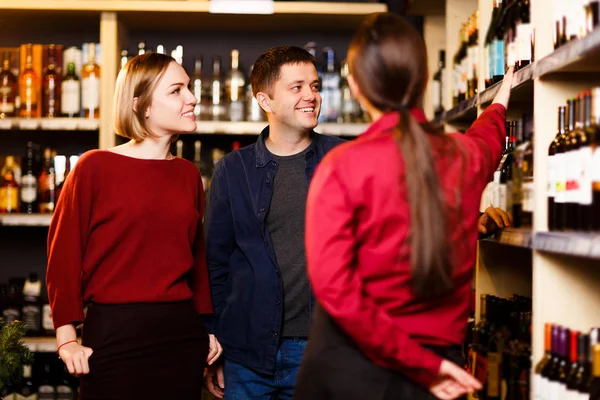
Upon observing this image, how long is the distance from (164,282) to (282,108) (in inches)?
25.8

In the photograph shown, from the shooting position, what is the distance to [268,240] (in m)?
2.31

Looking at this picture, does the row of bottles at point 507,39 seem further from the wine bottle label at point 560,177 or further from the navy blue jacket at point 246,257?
the navy blue jacket at point 246,257

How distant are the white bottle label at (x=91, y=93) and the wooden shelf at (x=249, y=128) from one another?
473 millimetres

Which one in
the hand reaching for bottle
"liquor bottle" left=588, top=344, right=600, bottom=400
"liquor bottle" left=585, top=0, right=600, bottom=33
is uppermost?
"liquor bottle" left=585, top=0, right=600, bottom=33

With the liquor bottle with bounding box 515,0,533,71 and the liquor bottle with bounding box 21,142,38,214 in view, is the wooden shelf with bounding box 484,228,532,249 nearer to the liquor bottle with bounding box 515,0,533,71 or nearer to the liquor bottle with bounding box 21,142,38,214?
the liquor bottle with bounding box 515,0,533,71

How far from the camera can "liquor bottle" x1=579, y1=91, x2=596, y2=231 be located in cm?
158

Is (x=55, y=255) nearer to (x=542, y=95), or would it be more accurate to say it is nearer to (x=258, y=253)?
(x=258, y=253)

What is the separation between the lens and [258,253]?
2316 millimetres

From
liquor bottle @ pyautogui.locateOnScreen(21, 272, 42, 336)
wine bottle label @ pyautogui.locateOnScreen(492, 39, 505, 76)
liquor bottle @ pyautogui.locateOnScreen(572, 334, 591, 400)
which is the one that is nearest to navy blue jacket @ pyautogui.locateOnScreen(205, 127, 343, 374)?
wine bottle label @ pyautogui.locateOnScreen(492, 39, 505, 76)

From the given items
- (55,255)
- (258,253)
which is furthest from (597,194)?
(55,255)

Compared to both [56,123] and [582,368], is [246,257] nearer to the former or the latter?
[582,368]

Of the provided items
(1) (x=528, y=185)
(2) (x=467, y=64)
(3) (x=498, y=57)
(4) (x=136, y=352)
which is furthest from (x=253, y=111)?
(1) (x=528, y=185)

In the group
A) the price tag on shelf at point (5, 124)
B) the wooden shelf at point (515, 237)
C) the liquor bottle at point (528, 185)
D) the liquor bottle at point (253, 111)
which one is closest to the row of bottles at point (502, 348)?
the wooden shelf at point (515, 237)

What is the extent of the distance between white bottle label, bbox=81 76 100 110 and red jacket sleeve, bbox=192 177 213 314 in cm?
135
